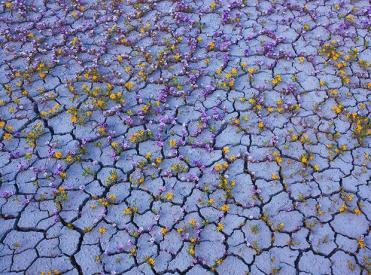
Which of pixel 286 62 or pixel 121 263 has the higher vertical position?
pixel 286 62

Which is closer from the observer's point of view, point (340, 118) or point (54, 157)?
point (54, 157)

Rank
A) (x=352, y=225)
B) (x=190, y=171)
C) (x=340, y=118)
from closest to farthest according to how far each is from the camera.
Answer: (x=352, y=225), (x=190, y=171), (x=340, y=118)

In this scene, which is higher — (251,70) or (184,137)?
(251,70)

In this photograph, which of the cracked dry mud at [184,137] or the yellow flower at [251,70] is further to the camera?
the yellow flower at [251,70]

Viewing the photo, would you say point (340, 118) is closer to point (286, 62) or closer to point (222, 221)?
point (286, 62)

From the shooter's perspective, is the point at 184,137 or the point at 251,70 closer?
the point at 184,137

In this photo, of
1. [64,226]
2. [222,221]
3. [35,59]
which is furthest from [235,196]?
[35,59]

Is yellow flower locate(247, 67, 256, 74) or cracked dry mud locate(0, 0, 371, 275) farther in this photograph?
yellow flower locate(247, 67, 256, 74)

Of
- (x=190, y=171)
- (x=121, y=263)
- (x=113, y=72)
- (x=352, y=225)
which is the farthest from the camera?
(x=113, y=72)
